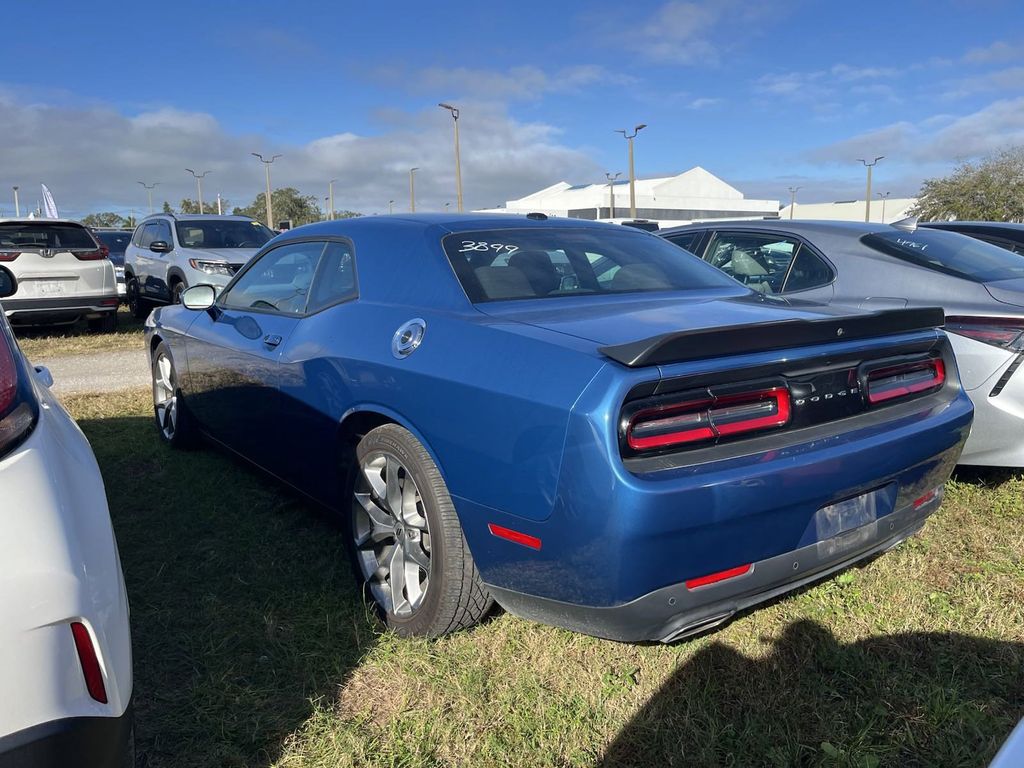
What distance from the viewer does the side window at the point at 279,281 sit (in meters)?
3.59

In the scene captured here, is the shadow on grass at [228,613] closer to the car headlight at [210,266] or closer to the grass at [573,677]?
the grass at [573,677]

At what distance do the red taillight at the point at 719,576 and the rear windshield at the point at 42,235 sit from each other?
1025cm

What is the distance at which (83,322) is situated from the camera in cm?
1202

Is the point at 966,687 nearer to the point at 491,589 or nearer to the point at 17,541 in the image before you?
the point at 491,589

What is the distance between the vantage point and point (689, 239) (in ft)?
18.3

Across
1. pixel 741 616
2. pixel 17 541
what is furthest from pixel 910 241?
pixel 17 541

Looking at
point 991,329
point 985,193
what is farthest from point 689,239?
point 985,193

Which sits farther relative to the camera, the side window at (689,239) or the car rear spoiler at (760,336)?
the side window at (689,239)

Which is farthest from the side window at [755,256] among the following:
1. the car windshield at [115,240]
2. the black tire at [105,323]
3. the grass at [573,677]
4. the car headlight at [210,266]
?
the car windshield at [115,240]

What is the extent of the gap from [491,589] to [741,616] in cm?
104

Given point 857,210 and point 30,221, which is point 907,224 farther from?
point 857,210

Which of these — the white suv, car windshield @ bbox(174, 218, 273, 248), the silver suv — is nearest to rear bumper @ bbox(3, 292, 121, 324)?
the white suv

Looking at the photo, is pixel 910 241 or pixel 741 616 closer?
pixel 741 616

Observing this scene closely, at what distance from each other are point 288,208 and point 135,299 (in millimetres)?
66697
